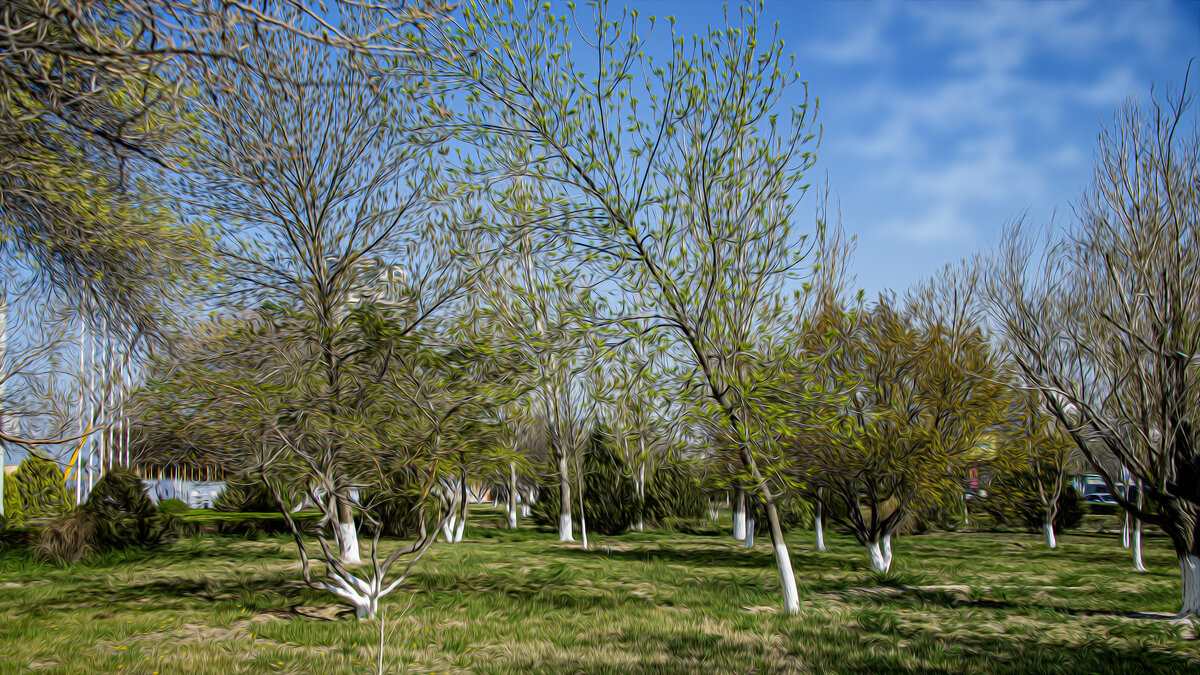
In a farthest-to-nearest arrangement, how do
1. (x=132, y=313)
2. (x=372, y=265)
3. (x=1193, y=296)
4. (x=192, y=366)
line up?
(x=372, y=265)
(x=1193, y=296)
(x=132, y=313)
(x=192, y=366)

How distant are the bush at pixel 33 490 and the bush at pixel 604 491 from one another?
1504cm

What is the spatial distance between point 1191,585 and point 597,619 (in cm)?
823

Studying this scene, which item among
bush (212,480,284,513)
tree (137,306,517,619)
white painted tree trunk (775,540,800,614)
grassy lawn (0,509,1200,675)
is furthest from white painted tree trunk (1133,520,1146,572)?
bush (212,480,284,513)

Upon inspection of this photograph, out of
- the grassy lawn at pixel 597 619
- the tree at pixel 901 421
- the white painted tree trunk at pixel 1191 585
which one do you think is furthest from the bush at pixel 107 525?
the white painted tree trunk at pixel 1191 585

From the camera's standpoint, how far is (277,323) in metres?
10.7

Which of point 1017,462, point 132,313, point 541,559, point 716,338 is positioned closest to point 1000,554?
point 1017,462

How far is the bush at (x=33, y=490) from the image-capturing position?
22484 mm

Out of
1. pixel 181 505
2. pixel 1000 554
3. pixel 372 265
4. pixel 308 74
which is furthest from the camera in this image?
pixel 181 505

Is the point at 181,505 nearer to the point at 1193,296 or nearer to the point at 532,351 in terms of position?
the point at 532,351

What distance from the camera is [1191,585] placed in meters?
11.0

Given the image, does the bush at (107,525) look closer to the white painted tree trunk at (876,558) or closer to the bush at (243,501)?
the bush at (243,501)

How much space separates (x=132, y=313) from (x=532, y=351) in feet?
16.0

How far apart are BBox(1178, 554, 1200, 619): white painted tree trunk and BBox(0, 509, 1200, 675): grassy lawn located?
1.79ft

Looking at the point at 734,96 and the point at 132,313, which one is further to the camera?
the point at 734,96
